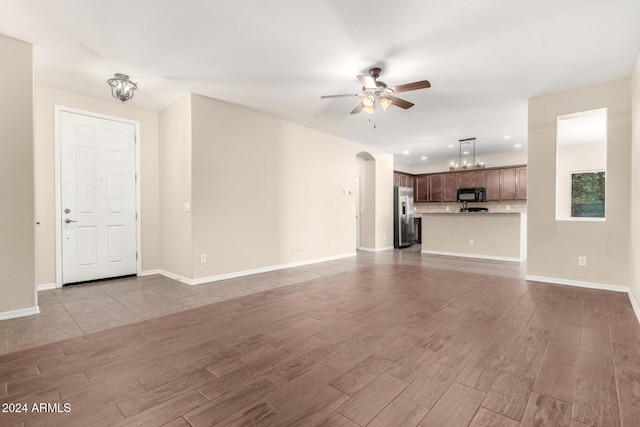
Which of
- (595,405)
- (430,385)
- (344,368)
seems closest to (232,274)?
(344,368)

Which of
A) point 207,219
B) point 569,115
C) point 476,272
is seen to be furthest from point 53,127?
point 569,115

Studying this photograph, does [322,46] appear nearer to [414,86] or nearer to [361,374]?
[414,86]

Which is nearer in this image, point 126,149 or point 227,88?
point 227,88

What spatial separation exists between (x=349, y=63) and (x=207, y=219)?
288 centimetres

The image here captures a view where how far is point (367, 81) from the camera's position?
329 cm

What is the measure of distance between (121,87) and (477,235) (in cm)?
709

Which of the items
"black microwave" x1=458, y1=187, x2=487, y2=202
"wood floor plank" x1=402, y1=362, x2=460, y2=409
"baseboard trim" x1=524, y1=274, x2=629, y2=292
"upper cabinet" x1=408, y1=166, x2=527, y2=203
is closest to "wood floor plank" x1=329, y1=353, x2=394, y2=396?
"wood floor plank" x1=402, y1=362, x2=460, y2=409

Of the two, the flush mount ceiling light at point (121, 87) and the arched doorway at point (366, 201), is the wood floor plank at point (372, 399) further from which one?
the arched doorway at point (366, 201)

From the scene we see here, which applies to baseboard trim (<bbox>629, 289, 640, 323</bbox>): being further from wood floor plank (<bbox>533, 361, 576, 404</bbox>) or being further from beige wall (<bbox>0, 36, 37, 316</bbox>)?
beige wall (<bbox>0, 36, 37, 316</bbox>)

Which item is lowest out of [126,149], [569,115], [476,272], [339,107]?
[476,272]

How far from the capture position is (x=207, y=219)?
14.5ft

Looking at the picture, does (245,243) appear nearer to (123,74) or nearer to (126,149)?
(126,149)

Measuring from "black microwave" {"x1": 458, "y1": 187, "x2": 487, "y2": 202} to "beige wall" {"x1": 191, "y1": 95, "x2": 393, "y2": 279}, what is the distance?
14.0 ft

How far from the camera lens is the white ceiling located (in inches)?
97.7
